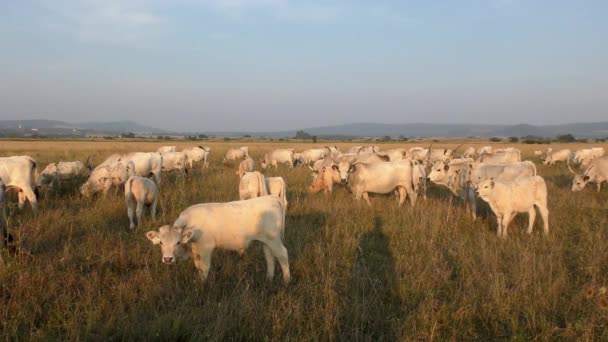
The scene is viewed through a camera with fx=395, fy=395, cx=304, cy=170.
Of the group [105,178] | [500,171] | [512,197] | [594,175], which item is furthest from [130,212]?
[594,175]

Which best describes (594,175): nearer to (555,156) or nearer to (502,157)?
(502,157)

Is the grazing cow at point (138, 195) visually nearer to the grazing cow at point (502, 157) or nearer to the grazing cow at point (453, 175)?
the grazing cow at point (453, 175)

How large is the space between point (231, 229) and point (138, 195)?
Answer: 14.1ft

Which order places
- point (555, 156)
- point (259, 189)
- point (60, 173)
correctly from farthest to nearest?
point (555, 156), point (60, 173), point (259, 189)

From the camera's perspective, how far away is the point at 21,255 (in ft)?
20.5

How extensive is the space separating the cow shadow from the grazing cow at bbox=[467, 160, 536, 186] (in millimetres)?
6039

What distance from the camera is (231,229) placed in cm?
628

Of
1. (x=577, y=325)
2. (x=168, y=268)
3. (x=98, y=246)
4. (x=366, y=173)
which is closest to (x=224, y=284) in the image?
(x=168, y=268)

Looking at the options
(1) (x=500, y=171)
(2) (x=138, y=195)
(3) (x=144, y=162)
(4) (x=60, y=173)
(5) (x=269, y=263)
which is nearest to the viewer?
(5) (x=269, y=263)

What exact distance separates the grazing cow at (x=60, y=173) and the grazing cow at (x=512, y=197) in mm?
13047

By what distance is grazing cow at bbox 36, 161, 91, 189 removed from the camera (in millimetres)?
13414

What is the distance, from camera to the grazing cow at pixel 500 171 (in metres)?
11.9

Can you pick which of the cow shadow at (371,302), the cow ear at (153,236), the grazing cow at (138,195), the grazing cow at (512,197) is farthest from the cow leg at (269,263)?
the grazing cow at (512,197)

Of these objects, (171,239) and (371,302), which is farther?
(171,239)
